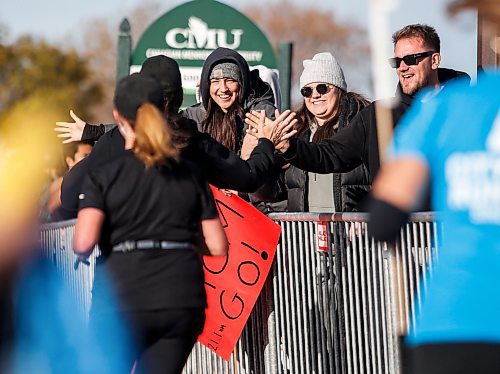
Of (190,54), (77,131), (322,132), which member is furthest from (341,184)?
(190,54)

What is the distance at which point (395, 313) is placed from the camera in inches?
307

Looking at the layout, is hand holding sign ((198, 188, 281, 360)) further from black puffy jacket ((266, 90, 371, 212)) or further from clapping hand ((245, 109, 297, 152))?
clapping hand ((245, 109, 297, 152))

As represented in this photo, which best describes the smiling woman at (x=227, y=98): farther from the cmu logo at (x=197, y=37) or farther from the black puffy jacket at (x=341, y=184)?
the cmu logo at (x=197, y=37)

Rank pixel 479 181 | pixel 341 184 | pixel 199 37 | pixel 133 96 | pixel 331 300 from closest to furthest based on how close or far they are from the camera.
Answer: pixel 479 181 < pixel 133 96 < pixel 331 300 < pixel 341 184 < pixel 199 37

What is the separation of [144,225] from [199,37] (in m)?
10.1

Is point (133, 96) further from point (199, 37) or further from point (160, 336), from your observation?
point (199, 37)

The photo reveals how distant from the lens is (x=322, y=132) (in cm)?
890

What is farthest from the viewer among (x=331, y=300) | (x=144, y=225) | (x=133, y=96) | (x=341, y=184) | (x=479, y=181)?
(x=341, y=184)

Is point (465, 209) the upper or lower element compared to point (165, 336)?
upper

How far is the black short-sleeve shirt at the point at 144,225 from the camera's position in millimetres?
6082

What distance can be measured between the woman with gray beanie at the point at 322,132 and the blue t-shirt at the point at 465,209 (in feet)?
13.8

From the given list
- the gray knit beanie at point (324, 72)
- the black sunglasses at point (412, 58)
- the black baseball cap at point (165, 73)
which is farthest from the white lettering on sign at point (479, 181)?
the gray knit beanie at point (324, 72)

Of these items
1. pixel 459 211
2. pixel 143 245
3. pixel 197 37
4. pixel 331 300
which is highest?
pixel 197 37

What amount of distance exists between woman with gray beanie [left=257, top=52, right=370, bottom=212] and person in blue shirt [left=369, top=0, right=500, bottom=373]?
418 cm
